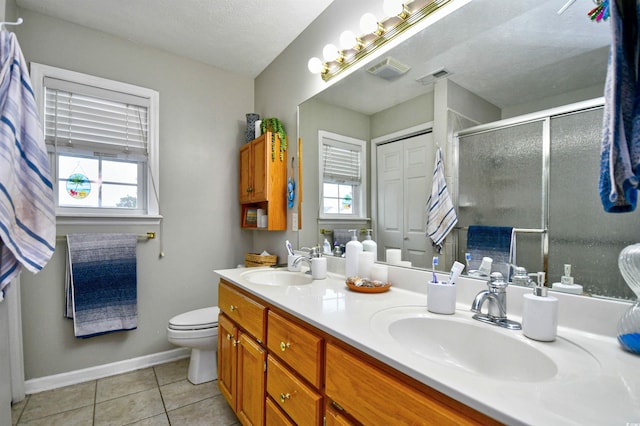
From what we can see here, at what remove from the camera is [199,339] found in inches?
77.6

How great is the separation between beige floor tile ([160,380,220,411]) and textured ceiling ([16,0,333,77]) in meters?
2.56

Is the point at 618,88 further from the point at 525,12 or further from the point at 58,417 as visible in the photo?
the point at 58,417

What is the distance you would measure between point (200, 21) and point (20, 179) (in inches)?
62.8

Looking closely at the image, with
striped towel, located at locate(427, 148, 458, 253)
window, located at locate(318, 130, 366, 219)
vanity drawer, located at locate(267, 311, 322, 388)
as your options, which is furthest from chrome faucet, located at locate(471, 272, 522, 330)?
window, located at locate(318, 130, 366, 219)

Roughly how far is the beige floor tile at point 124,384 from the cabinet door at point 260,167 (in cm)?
153

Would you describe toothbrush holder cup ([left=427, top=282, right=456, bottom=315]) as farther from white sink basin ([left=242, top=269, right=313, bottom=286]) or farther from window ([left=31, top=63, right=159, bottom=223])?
window ([left=31, top=63, right=159, bottom=223])

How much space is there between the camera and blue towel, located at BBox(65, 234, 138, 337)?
6.60 ft

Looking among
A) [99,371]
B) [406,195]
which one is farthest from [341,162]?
[99,371]

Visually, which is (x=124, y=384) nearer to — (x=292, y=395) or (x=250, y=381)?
(x=250, y=381)

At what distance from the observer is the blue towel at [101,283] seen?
2.01 metres

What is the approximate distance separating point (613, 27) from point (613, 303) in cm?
68

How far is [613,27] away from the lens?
0.56 metres

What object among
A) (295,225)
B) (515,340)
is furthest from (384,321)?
(295,225)

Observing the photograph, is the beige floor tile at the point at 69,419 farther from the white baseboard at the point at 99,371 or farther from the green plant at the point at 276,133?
the green plant at the point at 276,133
